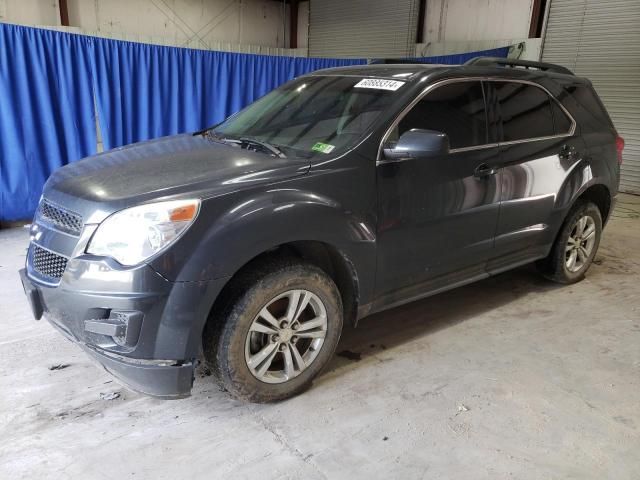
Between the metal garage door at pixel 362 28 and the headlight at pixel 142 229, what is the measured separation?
10.3 metres

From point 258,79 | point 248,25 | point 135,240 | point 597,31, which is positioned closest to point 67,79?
point 258,79

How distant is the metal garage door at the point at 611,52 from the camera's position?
7.99m

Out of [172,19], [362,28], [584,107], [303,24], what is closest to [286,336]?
[584,107]

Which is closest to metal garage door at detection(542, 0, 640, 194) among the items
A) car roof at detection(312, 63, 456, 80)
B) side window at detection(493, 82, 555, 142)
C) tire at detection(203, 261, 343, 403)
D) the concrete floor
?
side window at detection(493, 82, 555, 142)

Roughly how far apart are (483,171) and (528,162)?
0.48 meters

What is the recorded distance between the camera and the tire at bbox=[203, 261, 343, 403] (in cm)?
216

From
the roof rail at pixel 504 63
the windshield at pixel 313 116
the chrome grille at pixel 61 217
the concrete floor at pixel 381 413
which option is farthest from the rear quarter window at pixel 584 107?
the chrome grille at pixel 61 217

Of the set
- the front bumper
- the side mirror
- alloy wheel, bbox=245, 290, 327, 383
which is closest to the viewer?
the front bumper

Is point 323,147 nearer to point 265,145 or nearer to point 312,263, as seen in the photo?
point 265,145

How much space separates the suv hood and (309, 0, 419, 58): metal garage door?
9.72 m

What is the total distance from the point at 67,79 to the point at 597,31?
8.13 metres

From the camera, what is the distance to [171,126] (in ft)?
20.4

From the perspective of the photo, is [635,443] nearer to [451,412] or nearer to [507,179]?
[451,412]

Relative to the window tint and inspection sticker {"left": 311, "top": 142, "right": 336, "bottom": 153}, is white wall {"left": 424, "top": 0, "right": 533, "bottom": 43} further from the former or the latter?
inspection sticker {"left": 311, "top": 142, "right": 336, "bottom": 153}
